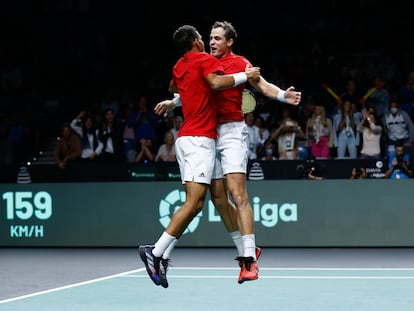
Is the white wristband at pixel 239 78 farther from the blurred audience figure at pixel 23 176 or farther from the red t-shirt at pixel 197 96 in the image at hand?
the blurred audience figure at pixel 23 176

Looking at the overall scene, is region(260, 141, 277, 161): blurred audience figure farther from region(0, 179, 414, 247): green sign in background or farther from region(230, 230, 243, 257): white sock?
region(230, 230, 243, 257): white sock

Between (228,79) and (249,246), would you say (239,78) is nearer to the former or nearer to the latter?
(228,79)

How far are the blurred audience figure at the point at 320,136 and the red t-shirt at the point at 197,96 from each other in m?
9.02

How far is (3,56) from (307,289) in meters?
15.1

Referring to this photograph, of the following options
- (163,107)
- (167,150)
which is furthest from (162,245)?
(167,150)

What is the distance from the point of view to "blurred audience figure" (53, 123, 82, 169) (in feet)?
59.7

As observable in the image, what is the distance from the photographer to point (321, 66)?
69.0ft

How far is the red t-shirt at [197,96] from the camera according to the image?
849 centimetres

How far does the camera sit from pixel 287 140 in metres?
17.4

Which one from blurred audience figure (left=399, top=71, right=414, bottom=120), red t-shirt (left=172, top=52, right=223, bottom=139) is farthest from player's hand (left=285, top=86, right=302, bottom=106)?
blurred audience figure (left=399, top=71, right=414, bottom=120)

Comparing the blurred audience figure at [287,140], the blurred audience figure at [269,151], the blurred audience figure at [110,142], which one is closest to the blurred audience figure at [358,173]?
the blurred audience figure at [287,140]

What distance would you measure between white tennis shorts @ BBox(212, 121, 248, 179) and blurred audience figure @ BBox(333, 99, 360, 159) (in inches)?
355

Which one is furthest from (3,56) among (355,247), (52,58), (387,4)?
(355,247)

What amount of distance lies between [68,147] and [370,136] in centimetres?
552
